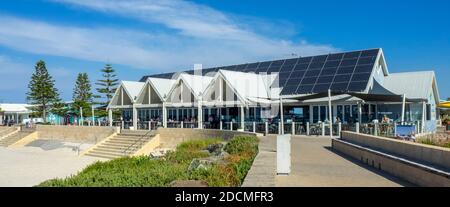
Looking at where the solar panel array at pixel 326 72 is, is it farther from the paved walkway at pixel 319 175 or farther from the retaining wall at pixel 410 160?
the paved walkway at pixel 319 175

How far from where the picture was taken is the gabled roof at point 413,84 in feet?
92.2

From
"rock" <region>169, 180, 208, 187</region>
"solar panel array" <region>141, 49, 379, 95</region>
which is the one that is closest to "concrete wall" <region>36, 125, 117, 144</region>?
"solar panel array" <region>141, 49, 379, 95</region>

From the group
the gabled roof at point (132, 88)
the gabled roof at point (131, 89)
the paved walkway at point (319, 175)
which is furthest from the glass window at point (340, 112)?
the gabled roof at point (132, 88)

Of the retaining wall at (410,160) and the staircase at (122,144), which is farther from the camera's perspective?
the staircase at (122,144)

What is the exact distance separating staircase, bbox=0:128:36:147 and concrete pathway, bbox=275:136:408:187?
35747mm

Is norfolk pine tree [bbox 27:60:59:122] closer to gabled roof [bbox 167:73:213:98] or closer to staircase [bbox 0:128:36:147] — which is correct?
staircase [bbox 0:128:36:147]

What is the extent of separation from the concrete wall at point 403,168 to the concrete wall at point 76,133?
83.1 feet

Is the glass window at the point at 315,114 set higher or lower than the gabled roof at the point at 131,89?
lower

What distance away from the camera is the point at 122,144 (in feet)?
99.6

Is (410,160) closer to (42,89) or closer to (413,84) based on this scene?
(413,84)

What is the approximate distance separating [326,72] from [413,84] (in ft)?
19.1
